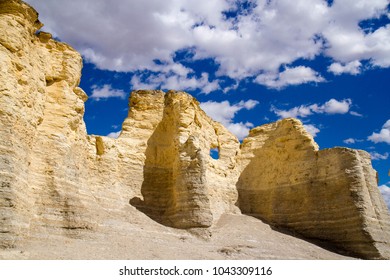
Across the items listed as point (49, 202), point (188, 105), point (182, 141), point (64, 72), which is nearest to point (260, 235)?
point (182, 141)

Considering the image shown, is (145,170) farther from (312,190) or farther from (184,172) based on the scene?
(312,190)

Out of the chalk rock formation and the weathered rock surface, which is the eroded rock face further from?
the chalk rock formation

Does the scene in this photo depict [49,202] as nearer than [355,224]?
Yes

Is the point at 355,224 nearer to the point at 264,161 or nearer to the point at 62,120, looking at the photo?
the point at 264,161

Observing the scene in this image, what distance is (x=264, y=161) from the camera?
26.5 metres

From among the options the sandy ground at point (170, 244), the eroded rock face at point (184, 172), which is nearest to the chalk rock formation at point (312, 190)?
the sandy ground at point (170, 244)

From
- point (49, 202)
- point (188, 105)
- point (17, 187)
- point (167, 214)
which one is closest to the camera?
point (17, 187)

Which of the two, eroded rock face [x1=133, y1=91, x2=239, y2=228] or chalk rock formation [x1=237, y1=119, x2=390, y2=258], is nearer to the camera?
eroded rock face [x1=133, y1=91, x2=239, y2=228]

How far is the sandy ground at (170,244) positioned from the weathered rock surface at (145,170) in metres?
0.18

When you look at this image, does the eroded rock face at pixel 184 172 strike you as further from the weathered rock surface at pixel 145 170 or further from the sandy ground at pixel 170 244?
the sandy ground at pixel 170 244

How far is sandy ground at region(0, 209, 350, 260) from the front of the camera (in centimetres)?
1290

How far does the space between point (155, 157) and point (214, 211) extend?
4439 mm

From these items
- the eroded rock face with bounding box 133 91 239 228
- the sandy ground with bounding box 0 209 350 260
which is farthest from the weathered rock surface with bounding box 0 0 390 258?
the sandy ground with bounding box 0 209 350 260

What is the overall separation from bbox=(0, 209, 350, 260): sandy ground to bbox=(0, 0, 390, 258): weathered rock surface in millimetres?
183
